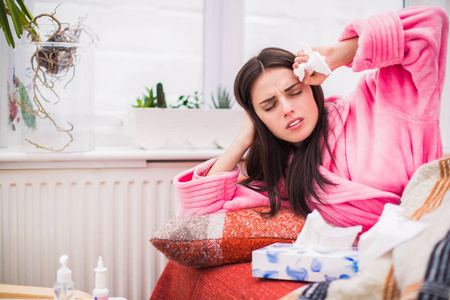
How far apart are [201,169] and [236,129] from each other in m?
0.37

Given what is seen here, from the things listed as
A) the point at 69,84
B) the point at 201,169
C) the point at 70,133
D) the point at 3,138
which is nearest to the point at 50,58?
the point at 69,84

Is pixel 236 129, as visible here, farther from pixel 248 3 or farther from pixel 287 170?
pixel 248 3

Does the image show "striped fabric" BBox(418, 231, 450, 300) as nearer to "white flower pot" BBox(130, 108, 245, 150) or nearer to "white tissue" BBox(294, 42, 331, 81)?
"white tissue" BBox(294, 42, 331, 81)

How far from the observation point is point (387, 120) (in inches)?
42.3

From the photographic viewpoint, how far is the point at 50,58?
4.40 ft

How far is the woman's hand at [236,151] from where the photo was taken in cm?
124

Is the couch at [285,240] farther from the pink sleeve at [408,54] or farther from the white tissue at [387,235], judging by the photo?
the pink sleeve at [408,54]

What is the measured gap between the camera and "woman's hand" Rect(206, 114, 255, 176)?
1240mm

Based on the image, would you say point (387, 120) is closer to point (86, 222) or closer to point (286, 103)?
point (286, 103)

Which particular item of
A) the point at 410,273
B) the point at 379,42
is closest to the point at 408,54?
the point at 379,42

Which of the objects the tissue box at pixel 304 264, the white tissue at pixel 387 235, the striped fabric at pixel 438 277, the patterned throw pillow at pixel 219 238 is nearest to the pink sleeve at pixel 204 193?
the patterned throw pillow at pixel 219 238

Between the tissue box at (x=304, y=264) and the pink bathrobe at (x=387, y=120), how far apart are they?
304 mm

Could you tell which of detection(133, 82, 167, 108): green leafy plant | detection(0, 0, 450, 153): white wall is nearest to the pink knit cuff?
detection(0, 0, 450, 153): white wall

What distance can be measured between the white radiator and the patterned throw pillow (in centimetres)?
47
